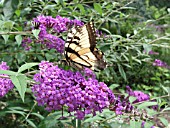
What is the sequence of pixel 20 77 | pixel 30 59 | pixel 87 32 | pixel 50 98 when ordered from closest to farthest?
pixel 20 77
pixel 50 98
pixel 87 32
pixel 30 59

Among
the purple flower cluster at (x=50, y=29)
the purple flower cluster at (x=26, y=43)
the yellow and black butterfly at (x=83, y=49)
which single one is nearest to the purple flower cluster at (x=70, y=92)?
the yellow and black butterfly at (x=83, y=49)

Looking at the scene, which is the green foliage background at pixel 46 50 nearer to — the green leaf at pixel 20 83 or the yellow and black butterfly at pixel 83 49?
the green leaf at pixel 20 83

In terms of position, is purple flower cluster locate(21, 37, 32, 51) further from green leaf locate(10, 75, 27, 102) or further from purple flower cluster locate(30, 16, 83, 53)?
green leaf locate(10, 75, 27, 102)

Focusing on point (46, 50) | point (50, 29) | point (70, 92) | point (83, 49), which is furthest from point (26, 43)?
point (70, 92)

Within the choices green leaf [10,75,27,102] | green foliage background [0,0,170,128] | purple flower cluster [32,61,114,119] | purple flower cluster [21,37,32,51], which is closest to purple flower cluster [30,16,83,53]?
green foliage background [0,0,170,128]

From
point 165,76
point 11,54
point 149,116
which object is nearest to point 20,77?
point 149,116

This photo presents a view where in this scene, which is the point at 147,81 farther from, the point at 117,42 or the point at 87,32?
the point at 87,32

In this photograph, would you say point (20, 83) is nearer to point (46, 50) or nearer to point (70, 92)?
point (70, 92)
